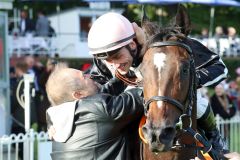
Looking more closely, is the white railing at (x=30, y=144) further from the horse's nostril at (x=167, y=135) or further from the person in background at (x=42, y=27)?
the person in background at (x=42, y=27)

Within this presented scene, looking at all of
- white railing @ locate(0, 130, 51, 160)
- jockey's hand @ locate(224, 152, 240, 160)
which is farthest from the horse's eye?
white railing @ locate(0, 130, 51, 160)

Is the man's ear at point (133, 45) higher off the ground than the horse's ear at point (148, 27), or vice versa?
the horse's ear at point (148, 27)

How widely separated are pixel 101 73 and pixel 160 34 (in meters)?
0.84

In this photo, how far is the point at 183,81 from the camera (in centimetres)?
376

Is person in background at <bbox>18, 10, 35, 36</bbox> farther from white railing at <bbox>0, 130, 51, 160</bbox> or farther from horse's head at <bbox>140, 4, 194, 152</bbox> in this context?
horse's head at <bbox>140, 4, 194, 152</bbox>

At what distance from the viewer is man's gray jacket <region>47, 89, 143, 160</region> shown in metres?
3.80

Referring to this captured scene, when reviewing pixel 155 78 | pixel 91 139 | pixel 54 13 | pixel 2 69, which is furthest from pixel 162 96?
pixel 54 13

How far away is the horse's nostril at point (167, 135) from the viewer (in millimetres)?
3458

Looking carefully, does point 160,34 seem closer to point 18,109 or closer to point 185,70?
Answer: point 185,70

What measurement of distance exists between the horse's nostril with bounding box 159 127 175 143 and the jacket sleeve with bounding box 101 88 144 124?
0.40 meters

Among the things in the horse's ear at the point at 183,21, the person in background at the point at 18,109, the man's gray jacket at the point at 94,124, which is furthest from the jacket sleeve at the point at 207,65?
the person in background at the point at 18,109

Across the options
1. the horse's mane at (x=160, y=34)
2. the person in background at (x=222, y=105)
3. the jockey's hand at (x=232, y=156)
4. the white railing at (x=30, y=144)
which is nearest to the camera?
the horse's mane at (x=160, y=34)

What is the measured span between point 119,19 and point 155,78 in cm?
62

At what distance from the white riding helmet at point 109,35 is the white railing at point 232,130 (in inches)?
294
